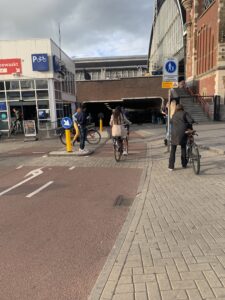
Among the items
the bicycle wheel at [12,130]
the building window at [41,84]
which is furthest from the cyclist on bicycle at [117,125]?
the bicycle wheel at [12,130]

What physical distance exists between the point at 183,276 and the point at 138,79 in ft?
112

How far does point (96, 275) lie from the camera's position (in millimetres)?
3240

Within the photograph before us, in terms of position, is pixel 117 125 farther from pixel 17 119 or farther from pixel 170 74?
pixel 17 119

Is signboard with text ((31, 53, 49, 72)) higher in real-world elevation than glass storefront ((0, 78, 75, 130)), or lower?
higher

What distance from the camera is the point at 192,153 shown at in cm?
795

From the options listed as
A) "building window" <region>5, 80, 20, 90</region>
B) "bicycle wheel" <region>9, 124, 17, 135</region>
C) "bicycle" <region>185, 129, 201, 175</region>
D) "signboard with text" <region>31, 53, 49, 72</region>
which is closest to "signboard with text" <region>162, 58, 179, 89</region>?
"bicycle" <region>185, 129, 201, 175</region>

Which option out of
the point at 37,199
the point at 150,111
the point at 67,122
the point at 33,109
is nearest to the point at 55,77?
the point at 33,109

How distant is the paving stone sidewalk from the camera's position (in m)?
2.87

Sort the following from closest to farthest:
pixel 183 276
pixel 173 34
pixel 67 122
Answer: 1. pixel 183 276
2. pixel 67 122
3. pixel 173 34

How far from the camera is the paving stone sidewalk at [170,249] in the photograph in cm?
287

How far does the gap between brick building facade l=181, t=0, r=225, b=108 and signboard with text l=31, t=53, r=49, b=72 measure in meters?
16.5

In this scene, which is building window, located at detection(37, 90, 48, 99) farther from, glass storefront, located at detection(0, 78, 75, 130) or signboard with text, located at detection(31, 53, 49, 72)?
signboard with text, located at detection(31, 53, 49, 72)

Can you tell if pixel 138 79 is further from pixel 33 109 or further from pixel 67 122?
pixel 67 122

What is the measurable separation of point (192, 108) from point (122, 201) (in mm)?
25808
